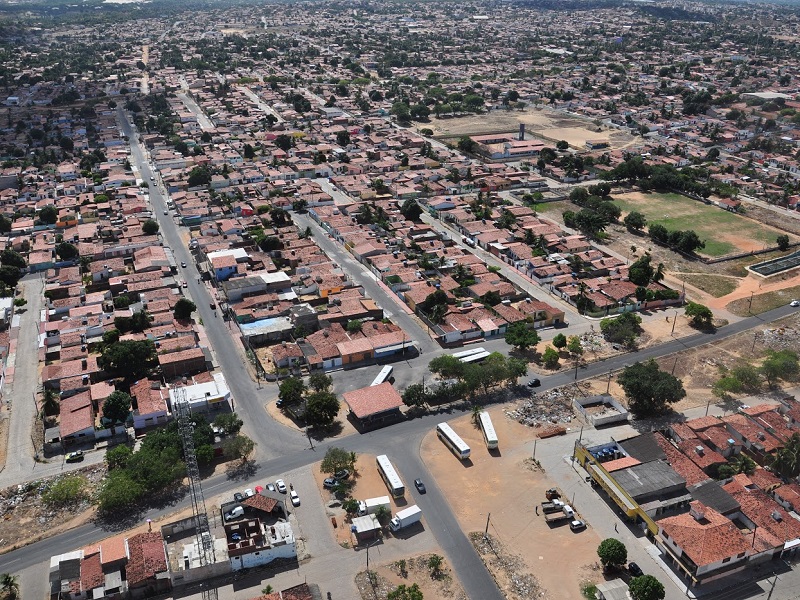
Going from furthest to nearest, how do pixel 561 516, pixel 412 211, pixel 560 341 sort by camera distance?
pixel 412 211 → pixel 560 341 → pixel 561 516

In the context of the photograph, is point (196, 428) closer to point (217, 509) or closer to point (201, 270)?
point (217, 509)

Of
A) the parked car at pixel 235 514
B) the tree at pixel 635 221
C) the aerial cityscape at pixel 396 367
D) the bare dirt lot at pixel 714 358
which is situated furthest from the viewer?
Answer: the tree at pixel 635 221

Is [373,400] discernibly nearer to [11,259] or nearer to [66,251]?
[66,251]

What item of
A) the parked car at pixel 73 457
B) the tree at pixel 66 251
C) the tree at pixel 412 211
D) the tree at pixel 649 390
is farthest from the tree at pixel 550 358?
the tree at pixel 66 251

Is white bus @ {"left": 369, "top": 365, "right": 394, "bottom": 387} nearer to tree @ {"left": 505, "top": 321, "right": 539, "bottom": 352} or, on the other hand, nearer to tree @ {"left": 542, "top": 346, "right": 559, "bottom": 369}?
tree @ {"left": 505, "top": 321, "right": 539, "bottom": 352}

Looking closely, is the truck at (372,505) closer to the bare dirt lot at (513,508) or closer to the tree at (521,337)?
the bare dirt lot at (513,508)

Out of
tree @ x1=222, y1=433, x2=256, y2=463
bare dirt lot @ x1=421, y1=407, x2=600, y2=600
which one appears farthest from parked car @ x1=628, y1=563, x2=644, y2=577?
tree @ x1=222, y1=433, x2=256, y2=463

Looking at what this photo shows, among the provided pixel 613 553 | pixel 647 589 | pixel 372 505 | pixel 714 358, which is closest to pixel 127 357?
pixel 372 505
